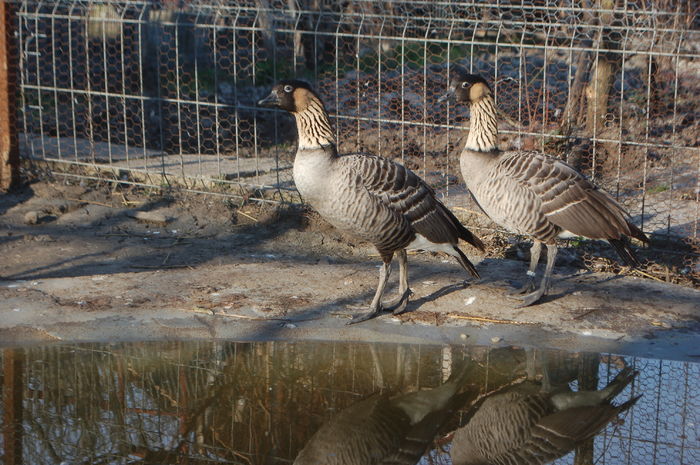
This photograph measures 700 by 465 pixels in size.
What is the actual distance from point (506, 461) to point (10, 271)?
433 cm

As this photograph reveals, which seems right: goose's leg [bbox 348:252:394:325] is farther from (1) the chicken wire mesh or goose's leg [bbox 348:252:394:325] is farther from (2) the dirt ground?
(1) the chicken wire mesh

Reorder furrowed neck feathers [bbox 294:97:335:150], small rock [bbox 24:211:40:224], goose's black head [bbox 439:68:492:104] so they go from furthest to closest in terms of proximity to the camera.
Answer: small rock [bbox 24:211:40:224] < goose's black head [bbox 439:68:492:104] < furrowed neck feathers [bbox 294:97:335:150]

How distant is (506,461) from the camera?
4.54 m

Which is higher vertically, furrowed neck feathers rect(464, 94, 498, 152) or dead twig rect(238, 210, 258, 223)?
furrowed neck feathers rect(464, 94, 498, 152)

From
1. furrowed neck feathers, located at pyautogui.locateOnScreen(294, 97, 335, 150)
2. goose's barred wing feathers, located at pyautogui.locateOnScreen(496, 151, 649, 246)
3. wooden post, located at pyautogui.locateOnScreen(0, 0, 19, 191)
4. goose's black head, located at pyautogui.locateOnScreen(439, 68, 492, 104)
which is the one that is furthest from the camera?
wooden post, located at pyautogui.locateOnScreen(0, 0, 19, 191)

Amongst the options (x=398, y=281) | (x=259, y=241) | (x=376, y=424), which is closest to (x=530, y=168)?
(x=398, y=281)

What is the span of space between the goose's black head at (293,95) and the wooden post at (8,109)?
4.27 m

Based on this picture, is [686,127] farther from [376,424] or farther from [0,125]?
[0,125]

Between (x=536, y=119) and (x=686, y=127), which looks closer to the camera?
(x=536, y=119)

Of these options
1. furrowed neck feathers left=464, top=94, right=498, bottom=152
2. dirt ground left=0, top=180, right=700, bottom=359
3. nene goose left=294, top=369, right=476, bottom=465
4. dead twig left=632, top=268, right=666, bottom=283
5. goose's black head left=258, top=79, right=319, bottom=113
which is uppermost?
goose's black head left=258, top=79, right=319, bottom=113

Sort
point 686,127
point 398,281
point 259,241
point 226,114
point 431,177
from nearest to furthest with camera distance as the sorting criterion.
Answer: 1. point 398,281
2. point 259,241
3. point 431,177
4. point 686,127
5. point 226,114

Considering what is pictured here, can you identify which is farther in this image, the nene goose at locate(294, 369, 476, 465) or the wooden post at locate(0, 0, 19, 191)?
the wooden post at locate(0, 0, 19, 191)

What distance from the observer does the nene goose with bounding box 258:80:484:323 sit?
5.78 meters

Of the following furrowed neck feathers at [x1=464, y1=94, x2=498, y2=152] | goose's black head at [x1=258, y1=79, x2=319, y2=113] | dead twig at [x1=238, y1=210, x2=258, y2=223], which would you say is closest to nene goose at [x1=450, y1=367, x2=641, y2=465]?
furrowed neck feathers at [x1=464, y1=94, x2=498, y2=152]
